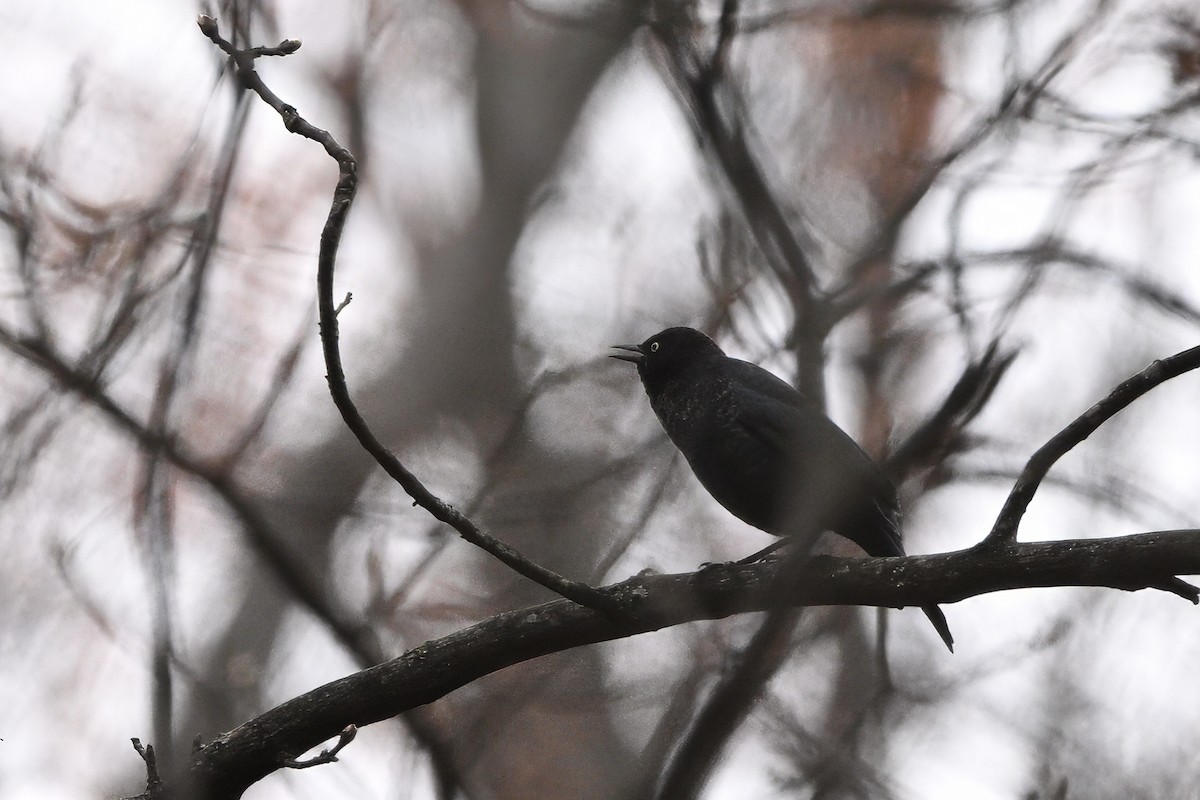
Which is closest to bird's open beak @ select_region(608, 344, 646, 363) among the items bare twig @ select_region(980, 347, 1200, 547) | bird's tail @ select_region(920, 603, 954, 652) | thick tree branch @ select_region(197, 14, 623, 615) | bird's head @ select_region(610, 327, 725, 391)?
bird's head @ select_region(610, 327, 725, 391)

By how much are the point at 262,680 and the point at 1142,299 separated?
155 inches

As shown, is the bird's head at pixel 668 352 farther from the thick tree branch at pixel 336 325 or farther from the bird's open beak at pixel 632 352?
the thick tree branch at pixel 336 325

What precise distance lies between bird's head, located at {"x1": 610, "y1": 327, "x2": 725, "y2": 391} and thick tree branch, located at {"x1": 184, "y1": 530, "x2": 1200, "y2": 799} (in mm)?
1823

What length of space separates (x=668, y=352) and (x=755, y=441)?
0.84m

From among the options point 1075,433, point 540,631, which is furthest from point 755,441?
point 1075,433

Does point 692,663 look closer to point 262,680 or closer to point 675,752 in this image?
→ point 675,752

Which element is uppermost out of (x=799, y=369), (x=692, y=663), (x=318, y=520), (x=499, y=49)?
(x=499, y=49)

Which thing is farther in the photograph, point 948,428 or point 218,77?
point 218,77

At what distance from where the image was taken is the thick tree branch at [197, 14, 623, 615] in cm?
240

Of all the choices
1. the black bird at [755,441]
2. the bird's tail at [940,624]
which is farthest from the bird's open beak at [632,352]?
the bird's tail at [940,624]

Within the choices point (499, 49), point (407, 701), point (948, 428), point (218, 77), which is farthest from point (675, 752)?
point (499, 49)

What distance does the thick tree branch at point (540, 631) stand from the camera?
2.67 m

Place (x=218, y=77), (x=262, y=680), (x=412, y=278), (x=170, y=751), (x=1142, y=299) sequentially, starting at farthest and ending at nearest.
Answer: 1. (x=412, y=278)
2. (x=262, y=680)
3. (x=1142, y=299)
4. (x=218, y=77)
5. (x=170, y=751)

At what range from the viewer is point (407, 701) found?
2844 mm
